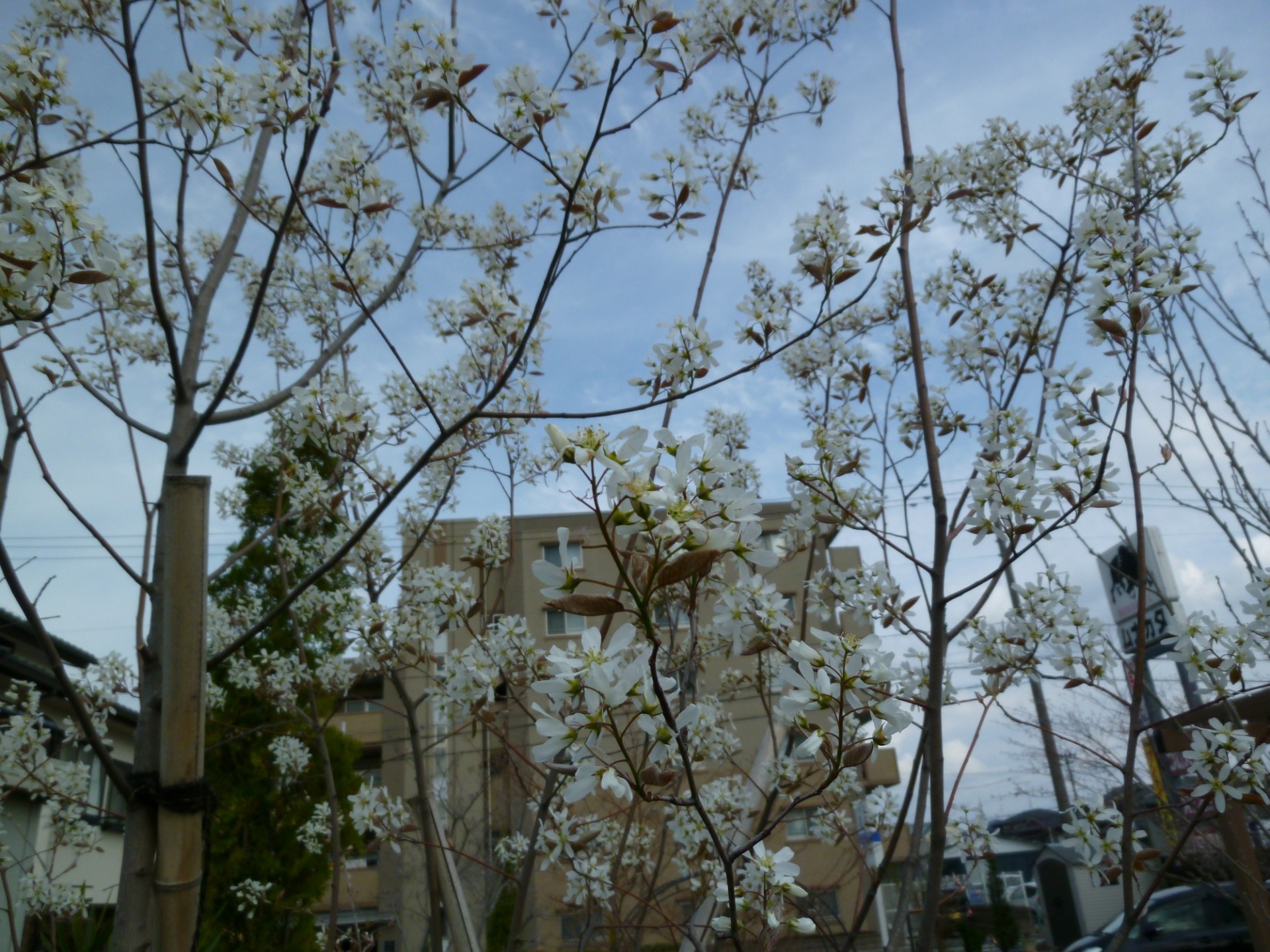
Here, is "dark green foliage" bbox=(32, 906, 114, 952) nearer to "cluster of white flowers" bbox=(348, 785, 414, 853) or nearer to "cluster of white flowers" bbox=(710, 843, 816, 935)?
"cluster of white flowers" bbox=(348, 785, 414, 853)

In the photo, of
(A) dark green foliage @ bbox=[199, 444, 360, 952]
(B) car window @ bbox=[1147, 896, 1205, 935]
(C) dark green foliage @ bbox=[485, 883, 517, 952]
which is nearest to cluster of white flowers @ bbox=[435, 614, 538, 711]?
(A) dark green foliage @ bbox=[199, 444, 360, 952]

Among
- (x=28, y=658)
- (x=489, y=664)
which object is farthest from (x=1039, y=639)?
(x=28, y=658)

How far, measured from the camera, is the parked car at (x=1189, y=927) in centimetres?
760

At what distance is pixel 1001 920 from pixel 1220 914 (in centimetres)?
496

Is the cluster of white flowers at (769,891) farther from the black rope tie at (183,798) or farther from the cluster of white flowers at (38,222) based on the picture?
the cluster of white flowers at (38,222)

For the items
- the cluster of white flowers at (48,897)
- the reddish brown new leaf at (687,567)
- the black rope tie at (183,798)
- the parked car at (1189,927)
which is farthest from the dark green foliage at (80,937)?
the parked car at (1189,927)

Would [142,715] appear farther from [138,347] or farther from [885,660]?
[138,347]

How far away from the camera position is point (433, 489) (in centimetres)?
337

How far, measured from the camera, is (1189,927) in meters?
8.04

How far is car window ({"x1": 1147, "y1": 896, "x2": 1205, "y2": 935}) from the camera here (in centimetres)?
808

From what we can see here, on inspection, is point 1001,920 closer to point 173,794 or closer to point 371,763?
point 371,763

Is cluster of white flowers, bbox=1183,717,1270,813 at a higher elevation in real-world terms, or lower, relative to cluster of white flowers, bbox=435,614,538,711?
lower

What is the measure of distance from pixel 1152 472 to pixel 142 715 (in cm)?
199

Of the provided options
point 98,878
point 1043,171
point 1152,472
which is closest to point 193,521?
point 1152,472
